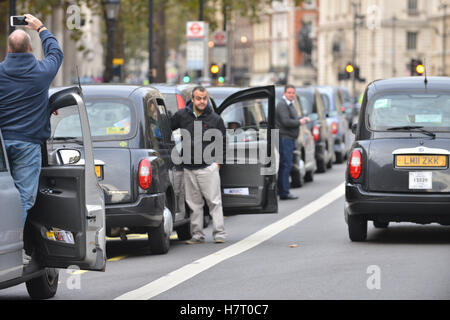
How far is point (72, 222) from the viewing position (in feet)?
30.4

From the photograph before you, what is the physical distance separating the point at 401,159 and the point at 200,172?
2.23m

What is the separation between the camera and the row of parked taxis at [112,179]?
922 centimetres

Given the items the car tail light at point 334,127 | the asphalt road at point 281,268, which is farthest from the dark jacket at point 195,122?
the car tail light at point 334,127

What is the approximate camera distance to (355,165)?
536 inches

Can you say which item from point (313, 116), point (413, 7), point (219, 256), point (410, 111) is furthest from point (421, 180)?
point (413, 7)

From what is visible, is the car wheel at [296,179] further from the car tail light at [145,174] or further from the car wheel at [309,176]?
the car tail light at [145,174]

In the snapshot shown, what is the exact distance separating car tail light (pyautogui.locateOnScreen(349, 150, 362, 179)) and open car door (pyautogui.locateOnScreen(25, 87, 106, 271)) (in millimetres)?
4806

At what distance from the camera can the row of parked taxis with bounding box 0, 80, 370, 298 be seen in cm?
922

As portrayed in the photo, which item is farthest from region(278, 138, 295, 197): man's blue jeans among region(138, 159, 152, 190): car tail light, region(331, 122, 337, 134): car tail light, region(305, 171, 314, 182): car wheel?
region(331, 122, 337, 134): car tail light

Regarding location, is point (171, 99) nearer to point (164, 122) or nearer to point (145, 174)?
point (164, 122)

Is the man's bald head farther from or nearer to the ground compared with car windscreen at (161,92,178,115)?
farther from the ground

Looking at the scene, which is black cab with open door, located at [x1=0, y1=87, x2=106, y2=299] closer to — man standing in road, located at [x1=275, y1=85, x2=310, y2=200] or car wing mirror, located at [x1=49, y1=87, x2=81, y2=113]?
car wing mirror, located at [x1=49, y1=87, x2=81, y2=113]
